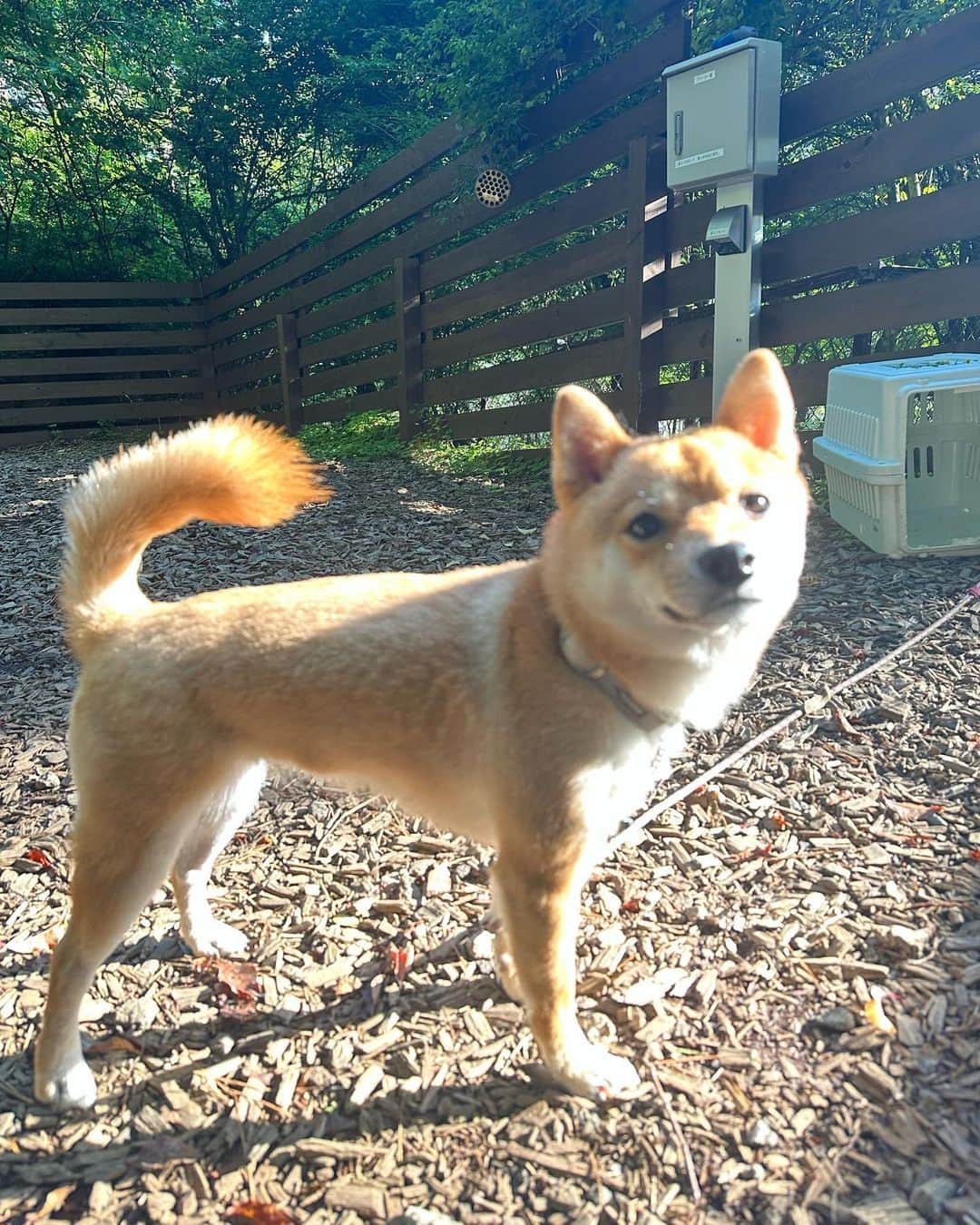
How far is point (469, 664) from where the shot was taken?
198 centimetres

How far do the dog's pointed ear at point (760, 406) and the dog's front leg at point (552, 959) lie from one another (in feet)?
3.50

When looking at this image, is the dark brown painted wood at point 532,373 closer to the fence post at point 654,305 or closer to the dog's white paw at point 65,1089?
the fence post at point 654,305

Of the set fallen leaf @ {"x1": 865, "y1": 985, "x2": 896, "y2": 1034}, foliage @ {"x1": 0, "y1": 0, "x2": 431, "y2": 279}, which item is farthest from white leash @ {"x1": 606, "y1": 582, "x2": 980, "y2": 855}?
foliage @ {"x1": 0, "y1": 0, "x2": 431, "y2": 279}

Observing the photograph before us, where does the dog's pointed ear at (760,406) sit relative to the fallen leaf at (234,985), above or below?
above

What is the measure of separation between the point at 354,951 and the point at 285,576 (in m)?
3.27

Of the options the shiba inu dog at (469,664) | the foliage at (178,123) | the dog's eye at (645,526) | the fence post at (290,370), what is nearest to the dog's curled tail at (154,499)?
the shiba inu dog at (469,664)

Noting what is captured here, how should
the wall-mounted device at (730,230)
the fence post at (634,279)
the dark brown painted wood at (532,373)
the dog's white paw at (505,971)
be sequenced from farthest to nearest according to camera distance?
the dark brown painted wood at (532,373), the fence post at (634,279), the wall-mounted device at (730,230), the dog's white paw at (505,971)

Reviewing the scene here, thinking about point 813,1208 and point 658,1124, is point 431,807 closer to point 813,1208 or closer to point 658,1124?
point 658,1124

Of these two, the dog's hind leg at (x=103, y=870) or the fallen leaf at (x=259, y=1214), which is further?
the dog's hind leg at (x=103, y=870)

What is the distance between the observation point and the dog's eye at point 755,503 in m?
1.86

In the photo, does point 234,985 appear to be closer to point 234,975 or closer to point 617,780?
point 234,975

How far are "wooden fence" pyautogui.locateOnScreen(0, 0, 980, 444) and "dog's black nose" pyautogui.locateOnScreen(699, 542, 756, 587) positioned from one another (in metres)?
3.97

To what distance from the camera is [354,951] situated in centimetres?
247

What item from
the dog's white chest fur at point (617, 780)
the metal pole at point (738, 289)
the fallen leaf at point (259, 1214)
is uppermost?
the metal pole at point (738, 289)
